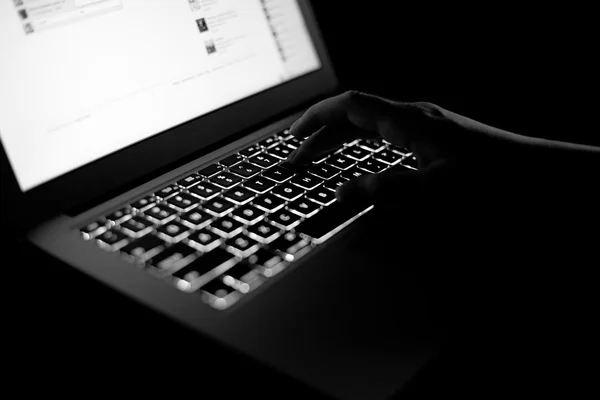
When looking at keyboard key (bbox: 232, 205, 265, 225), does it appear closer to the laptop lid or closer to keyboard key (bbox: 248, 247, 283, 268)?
keyboard key (bbox: 248, 247, 283, 268)

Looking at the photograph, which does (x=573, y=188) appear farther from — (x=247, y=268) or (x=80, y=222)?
(x=80, y=222)

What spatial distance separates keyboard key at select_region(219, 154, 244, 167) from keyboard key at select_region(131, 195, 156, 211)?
114mm

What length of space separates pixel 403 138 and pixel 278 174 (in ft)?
0.52

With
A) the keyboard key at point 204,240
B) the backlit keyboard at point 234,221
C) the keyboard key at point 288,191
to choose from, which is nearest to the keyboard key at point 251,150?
the backlit keyboard at point 234,221

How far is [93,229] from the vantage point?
580 mm

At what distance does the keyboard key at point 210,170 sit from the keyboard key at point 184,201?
6 centimetres

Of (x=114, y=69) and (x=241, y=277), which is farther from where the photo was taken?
(x=114, y=69)

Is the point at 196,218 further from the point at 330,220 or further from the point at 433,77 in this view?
the point at 433,77

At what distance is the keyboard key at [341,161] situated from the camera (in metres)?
0.72

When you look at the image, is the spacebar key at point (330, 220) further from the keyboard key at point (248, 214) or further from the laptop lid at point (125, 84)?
the laptop lid at point (125, 84)

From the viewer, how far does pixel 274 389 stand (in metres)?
0.42

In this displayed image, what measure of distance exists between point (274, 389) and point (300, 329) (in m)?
0.05

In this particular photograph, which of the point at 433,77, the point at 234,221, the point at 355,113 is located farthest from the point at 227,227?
the point at 433,77

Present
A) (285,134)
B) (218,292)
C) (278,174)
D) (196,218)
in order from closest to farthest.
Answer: (218,292) → (196,218) → (278,174) → (285,134)
